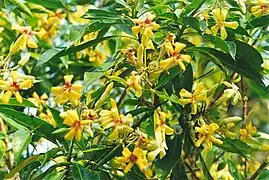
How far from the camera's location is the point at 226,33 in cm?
136

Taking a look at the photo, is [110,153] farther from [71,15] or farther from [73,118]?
[71,15]

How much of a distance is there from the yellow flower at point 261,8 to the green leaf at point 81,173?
54cm

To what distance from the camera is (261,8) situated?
57.2 inches

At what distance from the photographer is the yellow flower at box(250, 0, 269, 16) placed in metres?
1.45

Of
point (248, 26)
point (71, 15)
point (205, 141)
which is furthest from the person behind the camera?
point (71, 15)

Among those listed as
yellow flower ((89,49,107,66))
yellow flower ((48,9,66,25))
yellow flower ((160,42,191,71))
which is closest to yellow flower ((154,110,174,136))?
yellow flower ((160,42,191,71))

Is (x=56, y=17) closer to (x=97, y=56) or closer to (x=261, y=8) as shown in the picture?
(x=97, y=56)

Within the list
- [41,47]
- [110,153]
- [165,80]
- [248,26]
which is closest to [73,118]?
[110,153]

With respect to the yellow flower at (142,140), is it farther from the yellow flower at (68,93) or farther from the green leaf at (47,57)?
the green leaf at (47,57)

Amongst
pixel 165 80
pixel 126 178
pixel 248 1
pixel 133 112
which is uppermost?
pixel 248 1

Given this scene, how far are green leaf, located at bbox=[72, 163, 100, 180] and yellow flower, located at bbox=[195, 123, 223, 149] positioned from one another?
0.77 feet

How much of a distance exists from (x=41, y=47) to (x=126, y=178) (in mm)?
772

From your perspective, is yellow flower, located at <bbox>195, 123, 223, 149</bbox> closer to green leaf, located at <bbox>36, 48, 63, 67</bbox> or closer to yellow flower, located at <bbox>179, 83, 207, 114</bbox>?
yellow flower, located at <bbox>179, 83, 207, 114</bbox>

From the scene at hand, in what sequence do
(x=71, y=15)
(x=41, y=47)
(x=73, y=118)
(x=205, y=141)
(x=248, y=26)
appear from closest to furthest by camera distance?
(x=73, y=118) < (x=205, y=141) < (x=248, y=26) < (x=41, y=47) < (x=71, y=15)
